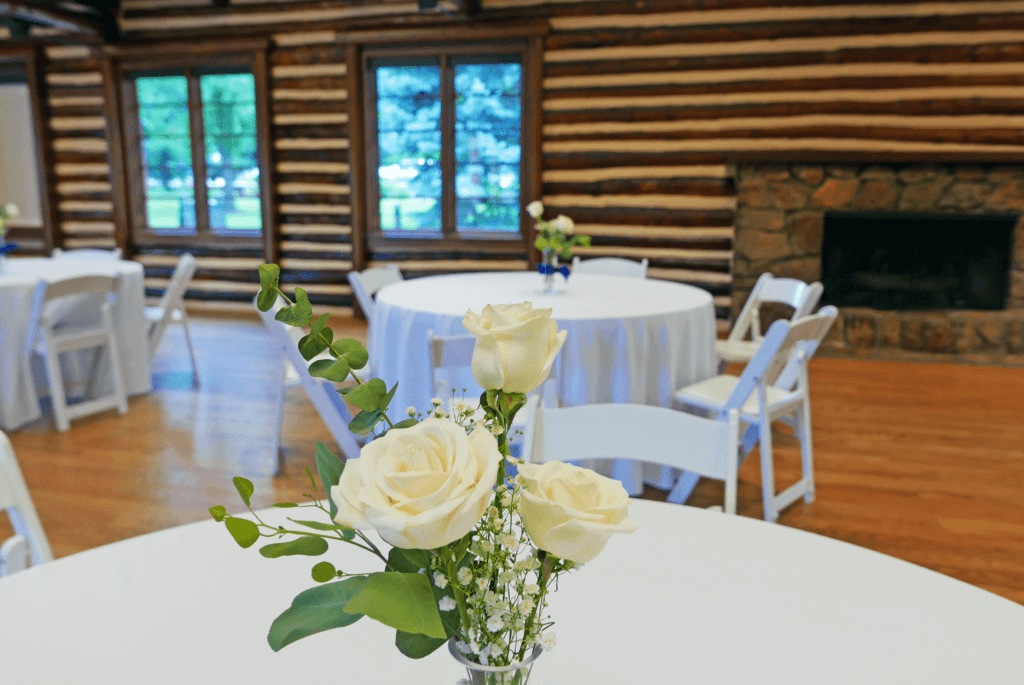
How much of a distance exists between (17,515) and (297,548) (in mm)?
1053

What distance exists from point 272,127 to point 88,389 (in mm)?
3735

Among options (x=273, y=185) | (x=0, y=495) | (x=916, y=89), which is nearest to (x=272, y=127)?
(x=273, y=185)

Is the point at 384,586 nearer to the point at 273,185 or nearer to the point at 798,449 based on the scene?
the point at 798,449

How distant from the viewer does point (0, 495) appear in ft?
4.33

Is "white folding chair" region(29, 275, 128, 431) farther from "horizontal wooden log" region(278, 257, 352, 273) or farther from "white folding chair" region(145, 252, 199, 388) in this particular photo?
"horizontal wooden log" region(278, 257, 352, 273)

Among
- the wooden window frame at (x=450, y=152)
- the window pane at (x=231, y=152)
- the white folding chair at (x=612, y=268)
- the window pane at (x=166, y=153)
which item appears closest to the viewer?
the white folding chair at (x=612, y=268)

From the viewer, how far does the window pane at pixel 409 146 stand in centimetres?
702

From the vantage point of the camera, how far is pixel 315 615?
0.58 meters

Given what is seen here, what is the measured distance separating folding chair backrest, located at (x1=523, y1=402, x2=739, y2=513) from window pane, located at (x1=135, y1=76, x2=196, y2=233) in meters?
7.34

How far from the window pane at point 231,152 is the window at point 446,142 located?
4.28 feet

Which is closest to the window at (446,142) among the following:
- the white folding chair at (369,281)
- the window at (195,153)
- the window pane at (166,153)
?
the window at (195,153)

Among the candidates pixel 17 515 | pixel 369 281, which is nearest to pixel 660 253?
pixel 369 281

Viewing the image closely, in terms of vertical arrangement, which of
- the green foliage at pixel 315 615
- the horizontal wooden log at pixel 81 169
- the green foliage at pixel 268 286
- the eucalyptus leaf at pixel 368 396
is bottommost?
the green foliage at pixel 315 615

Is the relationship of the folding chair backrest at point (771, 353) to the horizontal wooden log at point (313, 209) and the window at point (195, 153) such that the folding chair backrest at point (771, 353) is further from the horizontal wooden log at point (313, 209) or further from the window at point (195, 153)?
the window at point (195, 153)
